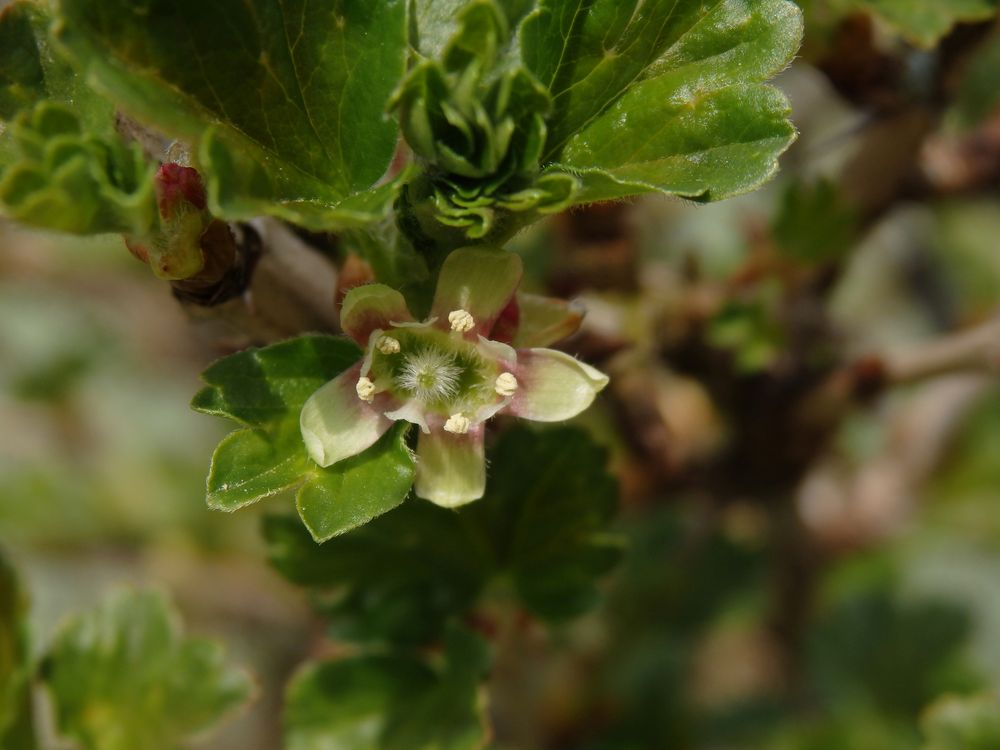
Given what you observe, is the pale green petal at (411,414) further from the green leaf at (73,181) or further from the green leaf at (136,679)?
the green leaf at (136,679)

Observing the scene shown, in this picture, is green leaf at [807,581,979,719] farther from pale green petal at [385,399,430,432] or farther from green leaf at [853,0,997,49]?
pale green petal at [385,399,430,432]

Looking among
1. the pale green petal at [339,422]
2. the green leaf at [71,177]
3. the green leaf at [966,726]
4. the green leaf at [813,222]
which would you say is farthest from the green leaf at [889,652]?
the green leaf at [71,177]

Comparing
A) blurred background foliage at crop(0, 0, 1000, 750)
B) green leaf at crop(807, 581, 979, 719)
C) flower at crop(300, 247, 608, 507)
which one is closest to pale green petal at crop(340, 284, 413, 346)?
flower at crop(300, 247, 608, 507)

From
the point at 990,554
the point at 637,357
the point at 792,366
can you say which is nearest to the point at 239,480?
the point at 637,357

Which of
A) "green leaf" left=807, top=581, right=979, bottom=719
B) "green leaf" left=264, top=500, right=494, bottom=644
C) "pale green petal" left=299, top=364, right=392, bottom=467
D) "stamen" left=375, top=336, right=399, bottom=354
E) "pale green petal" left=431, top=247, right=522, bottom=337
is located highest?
"pale green petal" left=431, top=247, right=522, bottom=337

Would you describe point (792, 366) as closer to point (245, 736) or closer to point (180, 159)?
point (180, 159)
